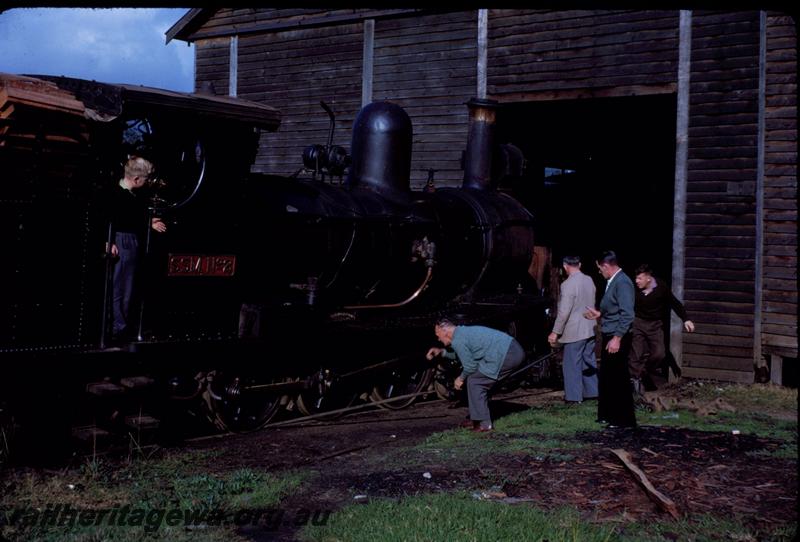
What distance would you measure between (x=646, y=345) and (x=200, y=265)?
6.26 metres

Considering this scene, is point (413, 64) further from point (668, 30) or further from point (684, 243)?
point (684, 243)

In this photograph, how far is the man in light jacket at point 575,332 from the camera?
368 inches

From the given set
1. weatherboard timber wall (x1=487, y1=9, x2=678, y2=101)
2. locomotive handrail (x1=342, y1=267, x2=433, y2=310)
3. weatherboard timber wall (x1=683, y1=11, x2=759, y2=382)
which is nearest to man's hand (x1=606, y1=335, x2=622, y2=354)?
locomotive handrail (x1=342, y1=267, x2=433, y2=310)

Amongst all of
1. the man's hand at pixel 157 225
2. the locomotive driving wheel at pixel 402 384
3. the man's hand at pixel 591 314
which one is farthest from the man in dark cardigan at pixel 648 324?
the man's hand at pixel 157 225

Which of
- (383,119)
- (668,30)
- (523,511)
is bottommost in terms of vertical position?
(523,511)

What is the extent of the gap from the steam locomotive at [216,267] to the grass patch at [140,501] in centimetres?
57

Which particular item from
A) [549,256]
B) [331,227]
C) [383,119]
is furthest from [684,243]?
[331,227]

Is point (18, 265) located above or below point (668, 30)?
below

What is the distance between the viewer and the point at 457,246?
31.7 ft

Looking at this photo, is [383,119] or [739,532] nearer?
[739,532]

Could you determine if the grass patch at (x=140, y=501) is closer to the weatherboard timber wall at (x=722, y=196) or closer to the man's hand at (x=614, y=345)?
the man's hand at (x=614, y=345)

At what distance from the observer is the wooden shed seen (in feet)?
35.3

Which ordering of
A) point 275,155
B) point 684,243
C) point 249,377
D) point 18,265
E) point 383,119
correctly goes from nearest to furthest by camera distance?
point 18,265
point 249,377
point 383,119
point 684,243
point 275,155

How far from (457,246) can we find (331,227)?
223 centimetres
